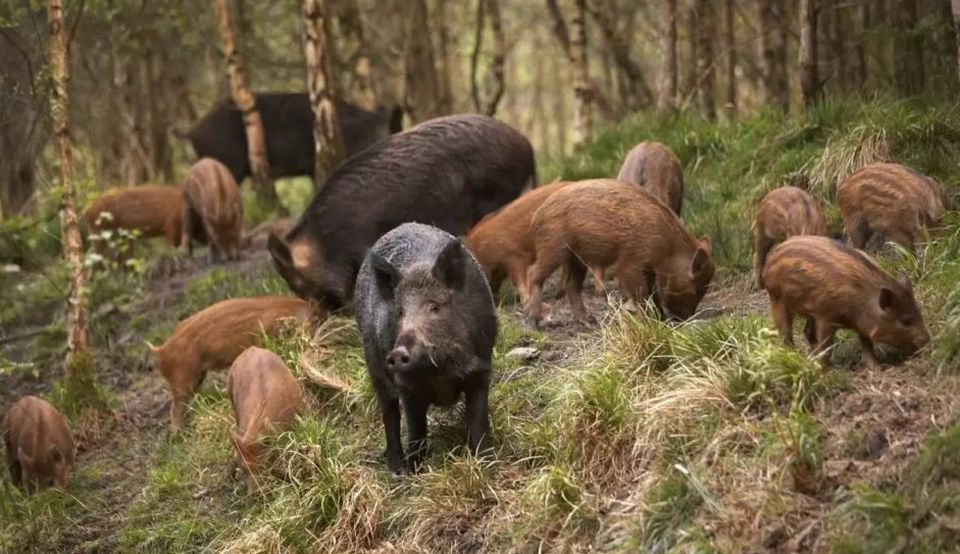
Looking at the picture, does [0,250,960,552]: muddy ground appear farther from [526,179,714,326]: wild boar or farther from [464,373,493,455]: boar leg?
[464,373,493,455]: boar leg

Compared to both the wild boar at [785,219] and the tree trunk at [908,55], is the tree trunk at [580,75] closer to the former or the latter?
the tree trunk at [908,55]

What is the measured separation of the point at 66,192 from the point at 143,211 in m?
4.37

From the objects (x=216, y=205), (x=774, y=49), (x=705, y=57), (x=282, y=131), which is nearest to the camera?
(x=216, y=205)

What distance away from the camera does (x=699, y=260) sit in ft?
29.5

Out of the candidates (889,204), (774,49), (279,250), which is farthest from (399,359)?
(774,49)

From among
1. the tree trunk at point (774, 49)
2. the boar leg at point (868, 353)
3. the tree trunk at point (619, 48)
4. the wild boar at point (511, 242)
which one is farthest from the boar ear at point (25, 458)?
the tree trunk at point (619, 48)

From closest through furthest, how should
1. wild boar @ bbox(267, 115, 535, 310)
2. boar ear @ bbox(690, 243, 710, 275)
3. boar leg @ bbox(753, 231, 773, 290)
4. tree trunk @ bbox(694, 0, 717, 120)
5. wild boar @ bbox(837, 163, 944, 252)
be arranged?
wild boar @ bbox(837, 163, 944, 252)
boar ear @ bbox(690, 243, 710, 275)
boar leg @ bbox(753, 231, 773, 290)
wild boar @ bbox(267, 115, 535, 310)
tree trunk @ bbox(694, 0, 717, 120)

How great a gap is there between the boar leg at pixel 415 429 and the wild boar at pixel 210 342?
2.61 metres

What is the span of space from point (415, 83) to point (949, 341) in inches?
527

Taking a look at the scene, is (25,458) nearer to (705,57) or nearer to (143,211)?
(143,211)

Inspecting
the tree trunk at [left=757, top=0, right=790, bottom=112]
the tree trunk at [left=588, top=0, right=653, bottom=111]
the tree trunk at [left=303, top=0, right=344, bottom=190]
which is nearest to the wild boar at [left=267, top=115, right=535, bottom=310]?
the tree trunk at [left=303, top=0, right=344, bottom=190]

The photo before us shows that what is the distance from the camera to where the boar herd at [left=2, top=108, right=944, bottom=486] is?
725cm

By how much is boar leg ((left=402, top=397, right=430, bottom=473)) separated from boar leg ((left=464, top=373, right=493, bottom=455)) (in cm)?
24

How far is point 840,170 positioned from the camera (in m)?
10.7
